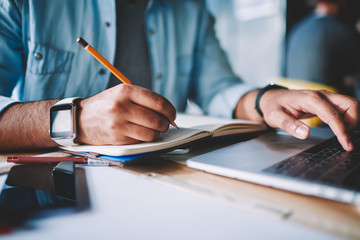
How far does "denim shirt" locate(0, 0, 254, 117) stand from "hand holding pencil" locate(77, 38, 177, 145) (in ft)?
0.94

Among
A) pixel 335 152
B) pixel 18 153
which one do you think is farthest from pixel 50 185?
pixel 335 152

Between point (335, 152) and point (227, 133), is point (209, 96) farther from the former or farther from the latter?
point (335, 152)

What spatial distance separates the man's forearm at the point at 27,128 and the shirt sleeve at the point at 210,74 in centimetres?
64

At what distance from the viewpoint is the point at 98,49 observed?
0.92 metres

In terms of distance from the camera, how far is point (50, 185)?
394 mm

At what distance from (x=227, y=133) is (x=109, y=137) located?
26 centimetres

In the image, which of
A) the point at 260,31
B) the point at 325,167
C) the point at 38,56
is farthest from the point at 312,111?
the point at 260,31

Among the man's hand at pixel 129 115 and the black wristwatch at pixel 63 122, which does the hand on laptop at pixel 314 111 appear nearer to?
the man's hand at pixel 129 115

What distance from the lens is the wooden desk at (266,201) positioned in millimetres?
276

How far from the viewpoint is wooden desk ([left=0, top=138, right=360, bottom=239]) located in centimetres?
28

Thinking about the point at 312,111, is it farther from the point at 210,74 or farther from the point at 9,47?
the point at 9,47

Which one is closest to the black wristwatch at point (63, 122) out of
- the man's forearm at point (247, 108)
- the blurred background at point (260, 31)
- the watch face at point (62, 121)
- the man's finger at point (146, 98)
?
the watch face at point (62, 121)

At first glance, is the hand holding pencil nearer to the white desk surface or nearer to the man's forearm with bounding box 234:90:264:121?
the white desk surface

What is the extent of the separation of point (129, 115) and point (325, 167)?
33 cm
